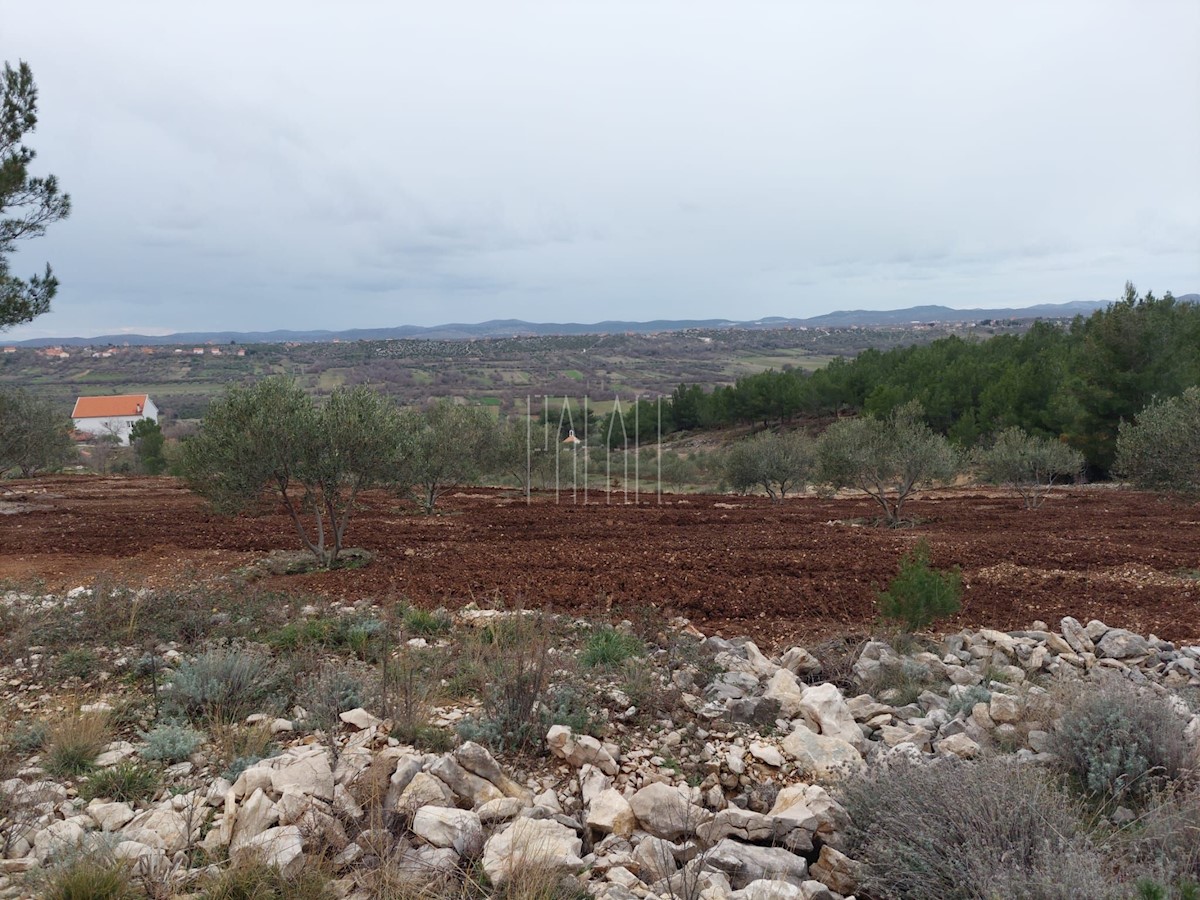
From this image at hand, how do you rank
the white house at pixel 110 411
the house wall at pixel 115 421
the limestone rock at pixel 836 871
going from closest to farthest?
the limestone rock at pixel 836 871
the house wall at pixel 115 421
the white house at pixel 110 411

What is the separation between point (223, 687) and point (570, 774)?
10.1 feet

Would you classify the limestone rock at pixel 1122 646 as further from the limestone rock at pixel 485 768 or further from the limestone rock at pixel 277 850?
the limestone rock at pixel 277 850

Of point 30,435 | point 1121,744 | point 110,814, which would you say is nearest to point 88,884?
point 110,814

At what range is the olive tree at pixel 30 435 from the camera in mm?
26516

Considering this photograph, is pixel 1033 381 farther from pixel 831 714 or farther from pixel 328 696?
pixel 328 696

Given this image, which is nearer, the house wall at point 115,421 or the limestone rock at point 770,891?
the limestone rock at point 770,891

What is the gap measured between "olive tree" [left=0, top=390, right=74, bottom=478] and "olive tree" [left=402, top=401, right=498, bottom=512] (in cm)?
1583

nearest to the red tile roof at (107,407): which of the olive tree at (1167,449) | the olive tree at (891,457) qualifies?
the olive tree at (891,457)

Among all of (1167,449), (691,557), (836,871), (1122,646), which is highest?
(1167,449)

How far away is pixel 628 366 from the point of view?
3848 inches

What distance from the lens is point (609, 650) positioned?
288 inches

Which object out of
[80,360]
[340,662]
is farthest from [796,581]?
[80,360]

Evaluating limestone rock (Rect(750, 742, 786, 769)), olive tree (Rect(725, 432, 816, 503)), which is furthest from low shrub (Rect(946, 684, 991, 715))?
olive tree (Rect(725, 432, 816, 503))

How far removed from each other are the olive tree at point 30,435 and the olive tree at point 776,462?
3021 cm
